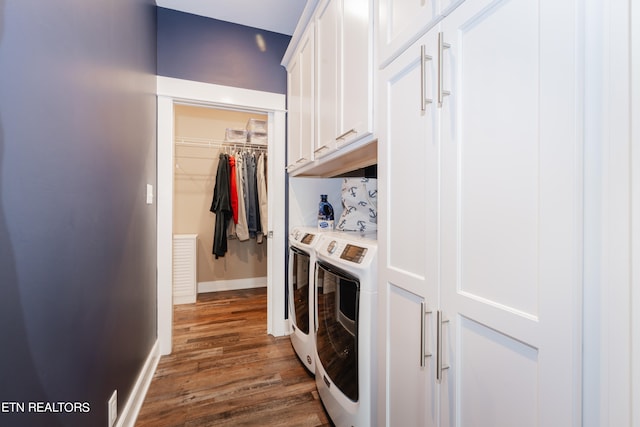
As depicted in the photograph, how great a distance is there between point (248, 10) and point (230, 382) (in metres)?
2.64

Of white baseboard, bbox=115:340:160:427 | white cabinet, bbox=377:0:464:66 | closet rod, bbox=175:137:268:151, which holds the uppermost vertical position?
closet rod, bbox=175:137:268:151

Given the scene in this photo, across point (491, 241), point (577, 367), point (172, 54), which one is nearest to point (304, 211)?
point (172, 54)

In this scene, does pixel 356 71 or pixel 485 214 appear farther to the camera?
pixel 356 71

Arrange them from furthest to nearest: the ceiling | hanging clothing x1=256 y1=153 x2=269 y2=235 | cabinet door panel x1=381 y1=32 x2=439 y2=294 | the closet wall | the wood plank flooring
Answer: the closet wall, hanging clothing x1=256 y1=153 x2=269 y2=235, the ceiling, the wood plank flooring, cabinet door panel x1=381 y1=32 x2=439 y2=294

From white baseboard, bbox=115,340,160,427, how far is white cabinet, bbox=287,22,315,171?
1638 mm

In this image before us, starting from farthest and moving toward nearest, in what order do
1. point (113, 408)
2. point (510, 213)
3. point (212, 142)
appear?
point (212, 142)
point (113, 408)
point (510, 213)

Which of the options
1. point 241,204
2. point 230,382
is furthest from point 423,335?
point 241,204

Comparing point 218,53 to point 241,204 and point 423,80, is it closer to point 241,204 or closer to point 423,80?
point 241,204

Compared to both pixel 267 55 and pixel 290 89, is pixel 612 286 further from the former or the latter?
pixel 267 55

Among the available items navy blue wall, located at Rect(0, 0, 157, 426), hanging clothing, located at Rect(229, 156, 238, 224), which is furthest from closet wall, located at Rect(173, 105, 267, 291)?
navy blue wall, located at Rect(0, 0, 157, 426)

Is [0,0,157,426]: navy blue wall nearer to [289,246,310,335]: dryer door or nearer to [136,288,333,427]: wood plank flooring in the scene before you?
[136,288,333,427]: wood plank flooring

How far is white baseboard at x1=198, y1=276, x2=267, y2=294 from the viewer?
3482mm

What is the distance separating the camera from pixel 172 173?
2.06 metres

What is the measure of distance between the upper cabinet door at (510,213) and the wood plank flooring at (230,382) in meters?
1.09
